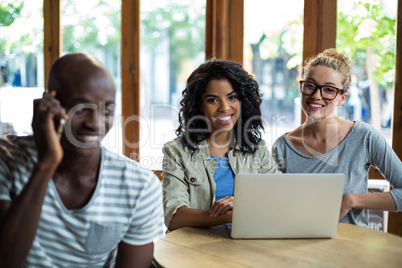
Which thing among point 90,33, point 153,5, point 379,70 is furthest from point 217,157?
point 90,33

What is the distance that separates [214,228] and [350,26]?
1.86 m

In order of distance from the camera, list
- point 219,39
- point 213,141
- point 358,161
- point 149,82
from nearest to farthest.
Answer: point 213,141 < point 358,161 < point 219,39 < point 149,82

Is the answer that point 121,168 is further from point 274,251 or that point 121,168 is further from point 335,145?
point 335,145

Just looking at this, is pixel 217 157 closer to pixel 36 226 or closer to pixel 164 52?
pixel 36 226

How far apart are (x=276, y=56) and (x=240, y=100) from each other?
1169mm

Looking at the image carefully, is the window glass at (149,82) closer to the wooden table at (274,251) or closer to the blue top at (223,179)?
the blue top at (223,179)

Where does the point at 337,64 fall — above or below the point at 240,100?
above

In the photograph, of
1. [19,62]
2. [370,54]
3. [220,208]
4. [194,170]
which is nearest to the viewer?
[220,208]

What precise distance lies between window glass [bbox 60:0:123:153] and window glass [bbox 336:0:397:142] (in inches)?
64.6

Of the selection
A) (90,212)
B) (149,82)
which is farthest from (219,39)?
(90,212)

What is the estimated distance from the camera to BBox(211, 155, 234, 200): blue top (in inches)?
78.4

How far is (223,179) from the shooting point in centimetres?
201

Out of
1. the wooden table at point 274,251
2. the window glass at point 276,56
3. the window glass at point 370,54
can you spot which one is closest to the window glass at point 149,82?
the window glass at point 276,56

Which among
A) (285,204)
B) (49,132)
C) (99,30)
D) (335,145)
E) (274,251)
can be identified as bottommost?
(274,251)
